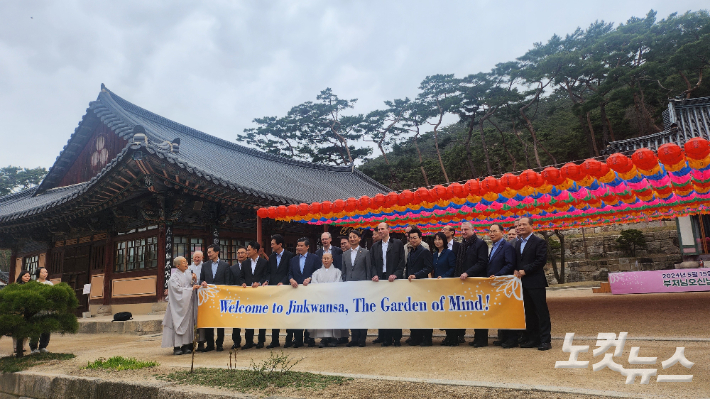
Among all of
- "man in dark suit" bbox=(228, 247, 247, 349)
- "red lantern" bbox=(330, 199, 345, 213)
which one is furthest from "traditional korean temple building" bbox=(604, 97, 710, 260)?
"man in dark suit" bbox=(228, 247, 247, 349)

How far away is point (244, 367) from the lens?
4.81m

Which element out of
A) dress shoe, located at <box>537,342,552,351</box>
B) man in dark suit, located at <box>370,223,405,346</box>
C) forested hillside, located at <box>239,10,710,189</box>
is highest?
forested hillside, located at <box>239,10,710,189</box>

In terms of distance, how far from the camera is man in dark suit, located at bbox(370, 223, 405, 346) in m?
6.05

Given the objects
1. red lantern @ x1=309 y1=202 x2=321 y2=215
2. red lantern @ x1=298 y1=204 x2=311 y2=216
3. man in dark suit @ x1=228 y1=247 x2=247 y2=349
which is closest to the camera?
man in dark suit @ x1=228 y1=247 x2=247 y2=349

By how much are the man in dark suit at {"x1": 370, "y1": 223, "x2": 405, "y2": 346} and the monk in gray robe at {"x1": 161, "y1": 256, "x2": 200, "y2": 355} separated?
2.69 m

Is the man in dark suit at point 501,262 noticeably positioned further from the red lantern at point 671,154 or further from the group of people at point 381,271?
the red lantern at point 671,154

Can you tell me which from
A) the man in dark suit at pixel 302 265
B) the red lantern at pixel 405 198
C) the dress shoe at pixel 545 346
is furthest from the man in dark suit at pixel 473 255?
the man in dark suit at pixel 302 265

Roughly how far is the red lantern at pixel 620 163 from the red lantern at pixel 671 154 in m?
0.34

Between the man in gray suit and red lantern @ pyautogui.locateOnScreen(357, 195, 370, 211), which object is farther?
red lantern @ pyautogui.locateOnScreen(357, 195, 370, 211)

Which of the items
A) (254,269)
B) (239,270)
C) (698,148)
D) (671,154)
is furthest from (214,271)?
(698,148)

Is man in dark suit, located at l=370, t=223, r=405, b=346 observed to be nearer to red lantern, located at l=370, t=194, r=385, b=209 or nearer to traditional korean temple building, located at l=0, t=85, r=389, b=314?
red lantern, located at l=370, t=194, r=385, b=209

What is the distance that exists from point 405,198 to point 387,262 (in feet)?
5.95

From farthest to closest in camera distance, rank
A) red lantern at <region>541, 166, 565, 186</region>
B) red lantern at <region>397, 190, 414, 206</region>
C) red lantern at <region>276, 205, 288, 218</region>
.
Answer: red lantern at <region>276, 205, 288, 218</region> → red lantern at <region>397, 190, 414, 206</region> → red lantern at <region>541, 166, 565, 186</region>

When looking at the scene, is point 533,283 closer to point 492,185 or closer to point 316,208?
point 492,185
